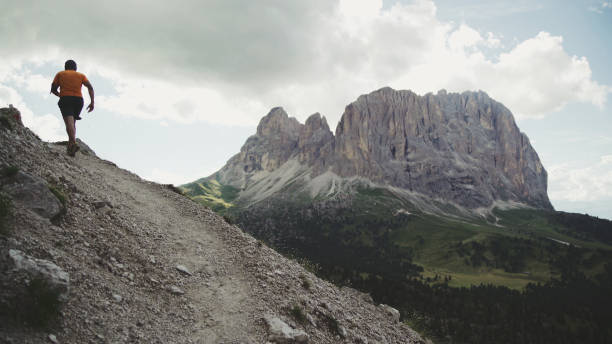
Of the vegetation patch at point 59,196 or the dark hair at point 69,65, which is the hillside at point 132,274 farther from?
the dark hair at point 69,65

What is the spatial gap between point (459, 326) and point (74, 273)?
143 meters

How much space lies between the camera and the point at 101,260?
10953 mm

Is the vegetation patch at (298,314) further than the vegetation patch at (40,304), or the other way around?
the vegetation patch at (298,314)

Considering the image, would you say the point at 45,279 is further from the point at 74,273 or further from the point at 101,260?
the point at 101,260

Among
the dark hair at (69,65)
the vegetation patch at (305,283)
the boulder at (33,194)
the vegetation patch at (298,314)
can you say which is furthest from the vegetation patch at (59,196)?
the vegetation patch at (305,283)

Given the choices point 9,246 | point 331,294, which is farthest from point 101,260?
point 331,294

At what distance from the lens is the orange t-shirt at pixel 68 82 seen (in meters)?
16.5

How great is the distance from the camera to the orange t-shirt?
54.1 ft

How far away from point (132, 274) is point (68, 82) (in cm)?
1188

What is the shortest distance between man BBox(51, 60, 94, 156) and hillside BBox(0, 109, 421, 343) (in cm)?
213

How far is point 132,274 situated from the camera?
37.6 feet

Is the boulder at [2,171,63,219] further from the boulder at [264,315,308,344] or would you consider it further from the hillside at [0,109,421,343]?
the boulder at [264,315,308,344]

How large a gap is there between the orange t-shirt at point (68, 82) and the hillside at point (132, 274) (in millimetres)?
2691

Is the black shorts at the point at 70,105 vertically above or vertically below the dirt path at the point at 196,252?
Result: above
